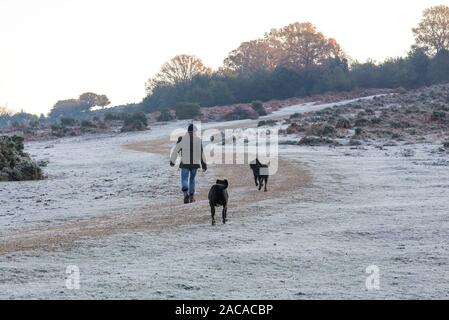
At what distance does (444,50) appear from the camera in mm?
66938

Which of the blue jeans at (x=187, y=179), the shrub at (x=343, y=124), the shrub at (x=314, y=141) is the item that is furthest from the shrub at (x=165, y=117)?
the blue jeans at (x=187, y=179)

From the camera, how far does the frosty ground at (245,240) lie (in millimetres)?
6789

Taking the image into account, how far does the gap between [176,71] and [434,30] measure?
1277 inches

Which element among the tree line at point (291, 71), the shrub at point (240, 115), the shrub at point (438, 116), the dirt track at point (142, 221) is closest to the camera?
the dirt track at point (142, 221)

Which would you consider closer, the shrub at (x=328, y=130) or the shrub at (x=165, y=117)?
the shrub at (x=328, y=130)

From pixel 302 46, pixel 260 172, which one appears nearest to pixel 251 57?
pixel 302 46

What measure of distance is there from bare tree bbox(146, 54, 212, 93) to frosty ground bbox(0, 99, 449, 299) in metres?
62.7

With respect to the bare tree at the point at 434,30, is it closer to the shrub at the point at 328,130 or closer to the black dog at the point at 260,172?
the shrub at the point at 328,130

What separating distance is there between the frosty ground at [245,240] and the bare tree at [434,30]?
60232mm

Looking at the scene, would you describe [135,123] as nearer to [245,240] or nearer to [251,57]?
[245,240]

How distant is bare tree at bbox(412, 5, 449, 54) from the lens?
7275 cm

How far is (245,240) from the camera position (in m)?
9.20
